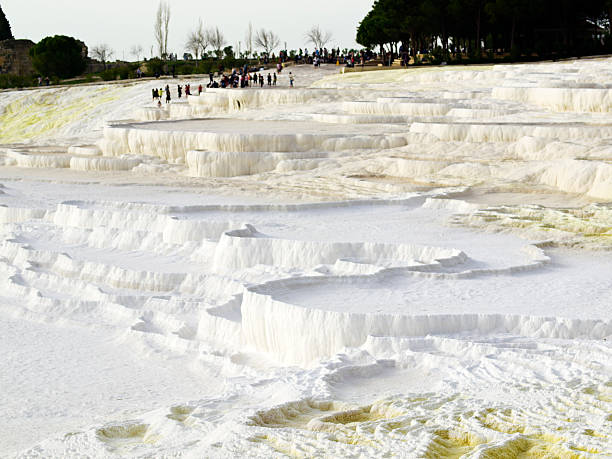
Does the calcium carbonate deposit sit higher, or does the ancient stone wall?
the ancient stone wall

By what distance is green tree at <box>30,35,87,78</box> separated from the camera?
40.1 m

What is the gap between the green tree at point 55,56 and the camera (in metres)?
40.1

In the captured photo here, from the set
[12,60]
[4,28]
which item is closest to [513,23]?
[12,60]

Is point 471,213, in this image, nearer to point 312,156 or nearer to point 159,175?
point 312,156

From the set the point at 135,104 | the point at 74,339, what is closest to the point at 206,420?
the point at 74,339

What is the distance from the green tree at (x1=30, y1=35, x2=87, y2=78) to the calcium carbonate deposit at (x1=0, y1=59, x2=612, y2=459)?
88.2 feet

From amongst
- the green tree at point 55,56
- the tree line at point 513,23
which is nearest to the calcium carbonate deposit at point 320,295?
the tree line at point 513,23

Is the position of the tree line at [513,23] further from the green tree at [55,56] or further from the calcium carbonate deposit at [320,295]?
the calcium carbonate deposit at [320,295]

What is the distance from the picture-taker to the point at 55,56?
40219 millimetres

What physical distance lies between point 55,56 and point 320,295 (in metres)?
36.3

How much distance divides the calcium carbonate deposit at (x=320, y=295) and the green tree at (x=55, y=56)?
26.9 metres

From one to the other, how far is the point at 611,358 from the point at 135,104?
24945 millimetres

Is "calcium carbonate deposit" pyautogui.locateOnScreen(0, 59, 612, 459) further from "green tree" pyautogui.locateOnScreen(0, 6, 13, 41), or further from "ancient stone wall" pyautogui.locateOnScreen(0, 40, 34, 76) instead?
"green tree" pyautogui.locateOnScreen(0, 6, 13, 41)

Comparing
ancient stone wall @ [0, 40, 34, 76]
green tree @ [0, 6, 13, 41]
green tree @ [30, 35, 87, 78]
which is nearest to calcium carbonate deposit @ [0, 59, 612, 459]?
green tree @ [30, 35, 87, 78]
